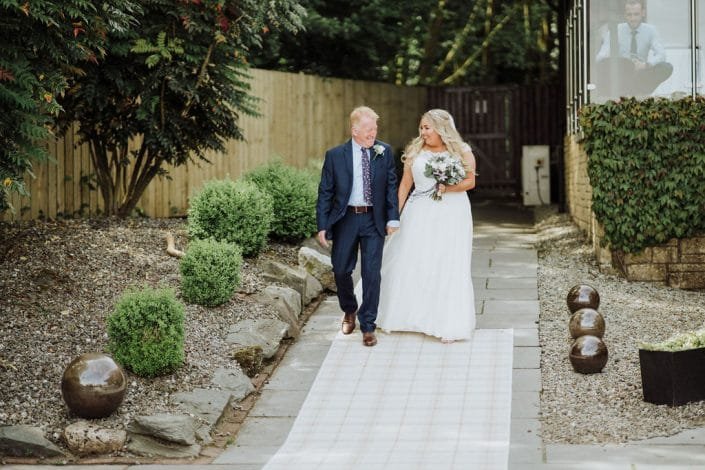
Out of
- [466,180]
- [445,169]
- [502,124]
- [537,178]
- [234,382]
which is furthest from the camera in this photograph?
[502,124]

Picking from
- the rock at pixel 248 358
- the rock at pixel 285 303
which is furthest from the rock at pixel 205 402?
the rock at pixel 285 303

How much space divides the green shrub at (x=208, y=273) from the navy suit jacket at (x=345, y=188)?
38.3 inches

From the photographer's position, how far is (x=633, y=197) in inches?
437

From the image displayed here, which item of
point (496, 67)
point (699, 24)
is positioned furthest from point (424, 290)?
point (496, 67)

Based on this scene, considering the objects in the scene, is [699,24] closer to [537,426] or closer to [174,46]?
[174,46]

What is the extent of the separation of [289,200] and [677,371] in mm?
5428

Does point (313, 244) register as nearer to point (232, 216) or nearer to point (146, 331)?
point (232, 216)

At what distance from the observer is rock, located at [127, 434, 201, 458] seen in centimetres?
645

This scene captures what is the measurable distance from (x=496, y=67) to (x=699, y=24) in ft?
44.9

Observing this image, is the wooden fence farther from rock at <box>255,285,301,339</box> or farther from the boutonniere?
the boutonniere

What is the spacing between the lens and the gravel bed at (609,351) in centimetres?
662

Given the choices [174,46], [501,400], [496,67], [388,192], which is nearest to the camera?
[501,400]

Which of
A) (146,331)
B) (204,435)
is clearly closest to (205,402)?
(204,435)

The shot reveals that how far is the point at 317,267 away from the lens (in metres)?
10.7
